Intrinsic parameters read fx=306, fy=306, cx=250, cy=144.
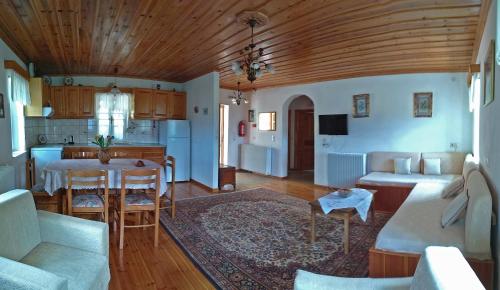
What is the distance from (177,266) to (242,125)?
6224 millimetres

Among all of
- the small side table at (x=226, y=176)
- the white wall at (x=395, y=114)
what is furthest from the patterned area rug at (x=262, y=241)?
the white wall at (x=395, y=114)

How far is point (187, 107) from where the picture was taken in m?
7.27

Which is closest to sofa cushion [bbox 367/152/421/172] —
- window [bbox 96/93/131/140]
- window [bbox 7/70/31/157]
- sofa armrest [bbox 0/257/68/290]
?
window [bbox 96/93/131/140]

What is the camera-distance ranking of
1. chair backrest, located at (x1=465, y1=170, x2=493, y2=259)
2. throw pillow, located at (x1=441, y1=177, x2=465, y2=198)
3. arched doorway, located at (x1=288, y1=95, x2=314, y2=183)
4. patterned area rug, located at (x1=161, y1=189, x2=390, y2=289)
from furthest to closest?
1. arched doorway, located at (x1=288, y1=95, x2=314, y2=183)
2. throw pillow, located at (x1=441, y1=177, x2=465, y2=198)
3. patterned area rug, located at (x1=161, y1=189, x2=390, y2=289)
4. chair backrest, located at (x1=465, y1=170, x2=493, y2=259)

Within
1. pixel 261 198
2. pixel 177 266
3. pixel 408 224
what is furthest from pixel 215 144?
pixel 408 224

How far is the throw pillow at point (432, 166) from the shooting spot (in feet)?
16.7

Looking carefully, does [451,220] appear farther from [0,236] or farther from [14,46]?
[14,46]

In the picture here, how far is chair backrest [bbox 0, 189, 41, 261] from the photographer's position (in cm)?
179

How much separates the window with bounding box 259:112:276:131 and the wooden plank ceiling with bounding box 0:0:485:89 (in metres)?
2.48

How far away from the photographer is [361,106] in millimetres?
6086

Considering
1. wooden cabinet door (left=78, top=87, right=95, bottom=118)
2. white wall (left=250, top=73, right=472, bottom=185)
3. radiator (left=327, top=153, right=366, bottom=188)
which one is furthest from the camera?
wooden cabinet door (left=78, top=87, right=95, bottom=118)

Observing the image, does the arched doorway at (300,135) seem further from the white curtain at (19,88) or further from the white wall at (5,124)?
the white wall at (5,124)

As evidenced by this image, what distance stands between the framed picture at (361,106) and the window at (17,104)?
5.66 metres

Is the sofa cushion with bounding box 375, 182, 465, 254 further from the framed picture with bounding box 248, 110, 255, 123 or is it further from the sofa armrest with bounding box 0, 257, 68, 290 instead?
the framed picture with bounding box 248, 110, 255, 123
